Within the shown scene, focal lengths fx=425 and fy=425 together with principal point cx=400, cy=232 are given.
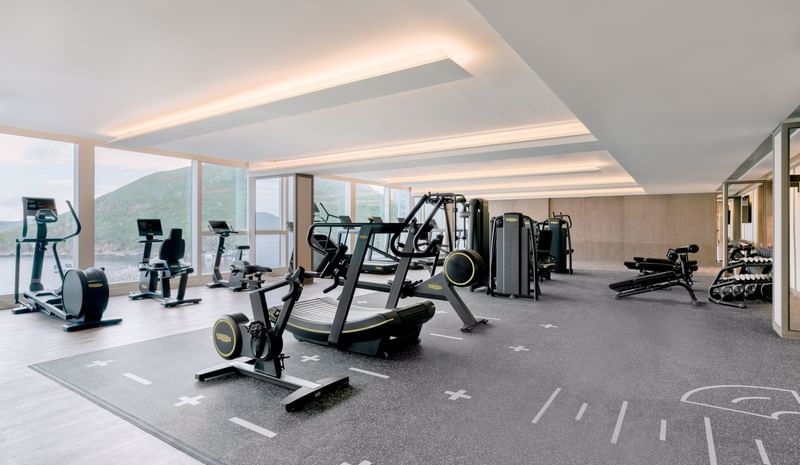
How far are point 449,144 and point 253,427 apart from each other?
5685mm

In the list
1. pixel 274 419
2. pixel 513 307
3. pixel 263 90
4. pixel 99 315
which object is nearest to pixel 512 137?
pixel 513 307

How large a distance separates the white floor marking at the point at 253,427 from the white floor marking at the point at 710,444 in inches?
90.9

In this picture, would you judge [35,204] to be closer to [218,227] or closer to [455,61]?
[218,227]

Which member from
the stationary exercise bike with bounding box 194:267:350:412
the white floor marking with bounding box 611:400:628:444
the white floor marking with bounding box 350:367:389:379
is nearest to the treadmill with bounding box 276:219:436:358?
the white floor marking with bounding box 350:367:389:379

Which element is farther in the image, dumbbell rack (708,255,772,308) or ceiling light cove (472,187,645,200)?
ceiling light cove (472,187,645,200)

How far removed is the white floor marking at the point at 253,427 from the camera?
7.99 ft

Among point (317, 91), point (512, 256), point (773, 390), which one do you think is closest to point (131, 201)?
point (317, 91)

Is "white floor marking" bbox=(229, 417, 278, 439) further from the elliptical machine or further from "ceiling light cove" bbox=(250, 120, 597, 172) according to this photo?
"ceiling light cove" bbox=(250, 120, 597, 172)

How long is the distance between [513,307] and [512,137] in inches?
102

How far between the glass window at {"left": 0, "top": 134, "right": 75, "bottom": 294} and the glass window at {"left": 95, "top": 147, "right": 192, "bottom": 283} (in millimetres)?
448

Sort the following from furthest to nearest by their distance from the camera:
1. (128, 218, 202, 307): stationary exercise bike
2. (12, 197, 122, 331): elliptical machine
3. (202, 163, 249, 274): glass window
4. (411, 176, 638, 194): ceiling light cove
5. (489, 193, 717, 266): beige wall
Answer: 1. (489, 193, 717, 266): beige wall
2. (411, 176, 638, 194): ceiling light cove
3. (202, 163, 249, 274): glass window
4. (128, 218, 202, 307): stationary exercise bike
5. (12, 197, 122, 331): elliptical machine

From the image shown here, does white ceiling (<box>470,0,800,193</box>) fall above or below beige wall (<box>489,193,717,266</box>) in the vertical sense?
above

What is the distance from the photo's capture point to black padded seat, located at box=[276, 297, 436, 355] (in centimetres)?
377

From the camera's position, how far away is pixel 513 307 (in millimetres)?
6355
